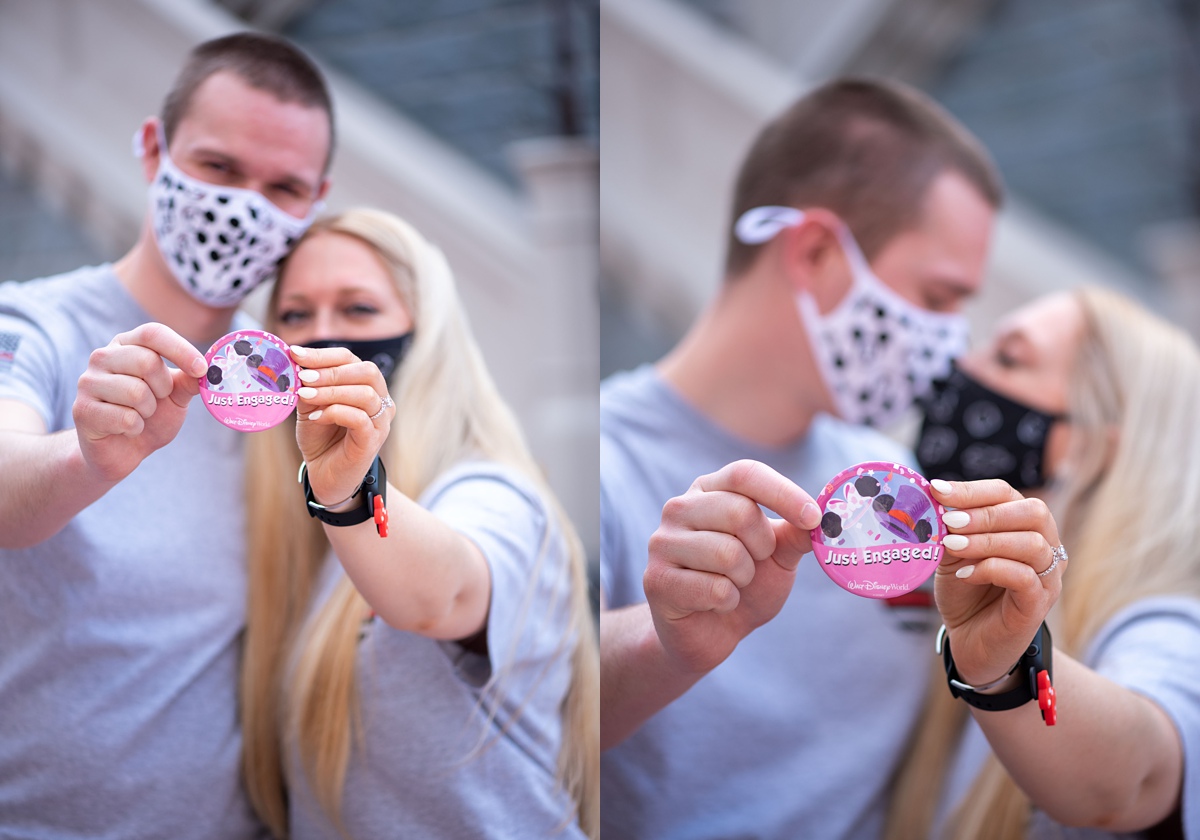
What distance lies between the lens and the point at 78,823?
1.07 metres

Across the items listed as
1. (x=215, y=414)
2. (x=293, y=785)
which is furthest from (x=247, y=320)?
(x=293, y=785)

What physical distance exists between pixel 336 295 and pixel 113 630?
0.44 meters

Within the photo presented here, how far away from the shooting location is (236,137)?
110 centimetres

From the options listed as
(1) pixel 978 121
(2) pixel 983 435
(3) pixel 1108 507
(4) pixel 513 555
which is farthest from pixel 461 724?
(1) pixel 978 121

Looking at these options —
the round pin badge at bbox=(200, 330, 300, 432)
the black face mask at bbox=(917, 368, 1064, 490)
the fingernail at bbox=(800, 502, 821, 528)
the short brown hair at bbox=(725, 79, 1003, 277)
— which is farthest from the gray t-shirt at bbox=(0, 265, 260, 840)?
the black face mask at bbox=(917, 368, 1064, 490)

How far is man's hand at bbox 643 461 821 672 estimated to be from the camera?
0.91 metres

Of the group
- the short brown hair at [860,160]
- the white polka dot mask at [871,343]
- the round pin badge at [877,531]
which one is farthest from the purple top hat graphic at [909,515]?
the short brown hair at [860,160]

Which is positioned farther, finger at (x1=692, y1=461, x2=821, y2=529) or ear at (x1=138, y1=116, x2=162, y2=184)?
ear at (x1=138, y1=116, x2=162, y2=184)

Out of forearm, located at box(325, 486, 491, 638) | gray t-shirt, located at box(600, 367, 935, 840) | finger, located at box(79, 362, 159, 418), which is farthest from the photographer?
gray t-shirt, located at box(600, 367, 935, 840)

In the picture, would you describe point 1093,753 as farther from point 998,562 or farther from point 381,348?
point 381,348

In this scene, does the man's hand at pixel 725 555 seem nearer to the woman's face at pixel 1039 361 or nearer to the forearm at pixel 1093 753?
the forearm at pixel 1093 753

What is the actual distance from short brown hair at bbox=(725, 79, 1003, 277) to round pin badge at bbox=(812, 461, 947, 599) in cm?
65

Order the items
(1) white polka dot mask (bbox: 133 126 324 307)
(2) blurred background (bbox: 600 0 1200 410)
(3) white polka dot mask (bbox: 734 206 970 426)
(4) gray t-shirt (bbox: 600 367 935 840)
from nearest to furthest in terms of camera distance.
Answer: (1) white polka dot mask (bbox: 133 126 324 307) → (4) gray t-shirt (bbox: 600 367 935 840) → (3) white polka dot mask (bbox: 734 206 970 426) → (2) blurred background (bbox: 600 0 1200 410)

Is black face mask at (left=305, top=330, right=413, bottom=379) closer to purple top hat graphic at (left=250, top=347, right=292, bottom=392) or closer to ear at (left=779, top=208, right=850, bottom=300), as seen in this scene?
purple top hat graphic at (left=250, top=347, right=292, bottom=392)
